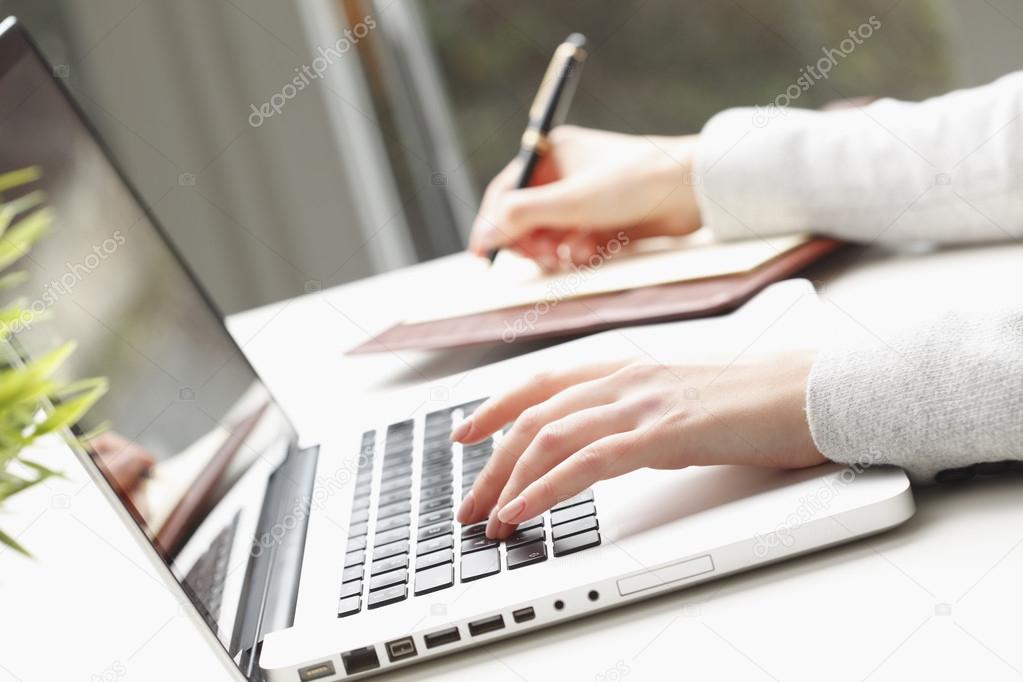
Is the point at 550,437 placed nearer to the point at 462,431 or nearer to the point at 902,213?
the point at 462,431

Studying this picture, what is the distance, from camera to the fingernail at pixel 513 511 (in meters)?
0.55

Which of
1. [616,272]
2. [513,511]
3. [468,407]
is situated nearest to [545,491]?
[513,511]

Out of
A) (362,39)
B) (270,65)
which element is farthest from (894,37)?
(270,65)

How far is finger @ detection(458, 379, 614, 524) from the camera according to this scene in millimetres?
597

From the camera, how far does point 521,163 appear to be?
1.16 m

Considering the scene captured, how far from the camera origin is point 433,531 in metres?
0.61

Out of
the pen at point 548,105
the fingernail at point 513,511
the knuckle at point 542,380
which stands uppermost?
the pen at point 548,105

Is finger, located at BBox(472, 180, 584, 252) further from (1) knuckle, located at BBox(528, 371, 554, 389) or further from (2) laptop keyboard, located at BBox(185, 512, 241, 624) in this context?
(2) laptop keyboard, located at BBox(185, 512, 241, 624)

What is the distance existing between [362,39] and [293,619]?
5.99ft

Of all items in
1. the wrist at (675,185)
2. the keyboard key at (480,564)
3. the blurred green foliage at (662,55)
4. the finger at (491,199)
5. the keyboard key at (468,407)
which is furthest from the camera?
the blurred green foliage at (662,55)

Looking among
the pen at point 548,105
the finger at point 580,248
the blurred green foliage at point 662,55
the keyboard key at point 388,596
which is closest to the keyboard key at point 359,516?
the keyboard key at point 388,596

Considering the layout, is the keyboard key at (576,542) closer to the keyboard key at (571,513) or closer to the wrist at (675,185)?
the keyboard key at (571,513)

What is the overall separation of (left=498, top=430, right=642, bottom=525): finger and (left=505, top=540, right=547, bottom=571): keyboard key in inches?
0.6

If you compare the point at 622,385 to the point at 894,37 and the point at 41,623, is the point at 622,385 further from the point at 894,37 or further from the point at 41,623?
the point at 894,37
